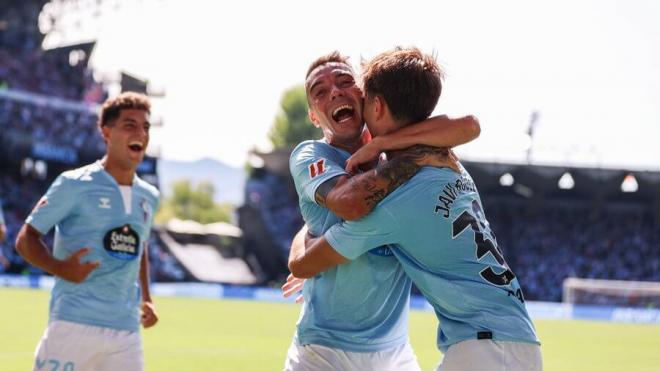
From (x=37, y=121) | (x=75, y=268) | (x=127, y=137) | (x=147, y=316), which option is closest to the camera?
(x=75, y=268)

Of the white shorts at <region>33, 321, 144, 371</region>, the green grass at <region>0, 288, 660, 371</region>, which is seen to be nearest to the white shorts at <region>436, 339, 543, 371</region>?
the white shorts at <region>33, 321, 144, 371</region>

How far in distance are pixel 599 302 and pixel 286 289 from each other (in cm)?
3304

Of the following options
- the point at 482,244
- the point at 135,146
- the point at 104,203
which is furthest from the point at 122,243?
the point at 482,244

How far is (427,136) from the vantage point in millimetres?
3635

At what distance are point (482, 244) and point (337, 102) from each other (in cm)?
103

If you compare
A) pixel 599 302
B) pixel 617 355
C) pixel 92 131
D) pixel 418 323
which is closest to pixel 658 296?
pixel 599 302

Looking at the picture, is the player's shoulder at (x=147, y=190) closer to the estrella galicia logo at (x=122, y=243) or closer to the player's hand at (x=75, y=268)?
the estrella galicia logo at (x=122, y=243)

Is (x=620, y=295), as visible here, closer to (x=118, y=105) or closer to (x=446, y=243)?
(x=118, y=105)

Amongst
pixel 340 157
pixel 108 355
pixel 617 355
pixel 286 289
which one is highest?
pixel 340 157

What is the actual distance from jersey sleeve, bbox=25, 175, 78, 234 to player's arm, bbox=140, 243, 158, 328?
2.38ft

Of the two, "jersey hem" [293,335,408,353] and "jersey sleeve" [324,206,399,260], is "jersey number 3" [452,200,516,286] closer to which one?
"jersey sleeve" [324,206,399,260]

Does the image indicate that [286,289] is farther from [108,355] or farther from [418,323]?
[418,323]

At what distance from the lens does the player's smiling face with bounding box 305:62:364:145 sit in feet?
13.9

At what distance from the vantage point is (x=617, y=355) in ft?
57.3
